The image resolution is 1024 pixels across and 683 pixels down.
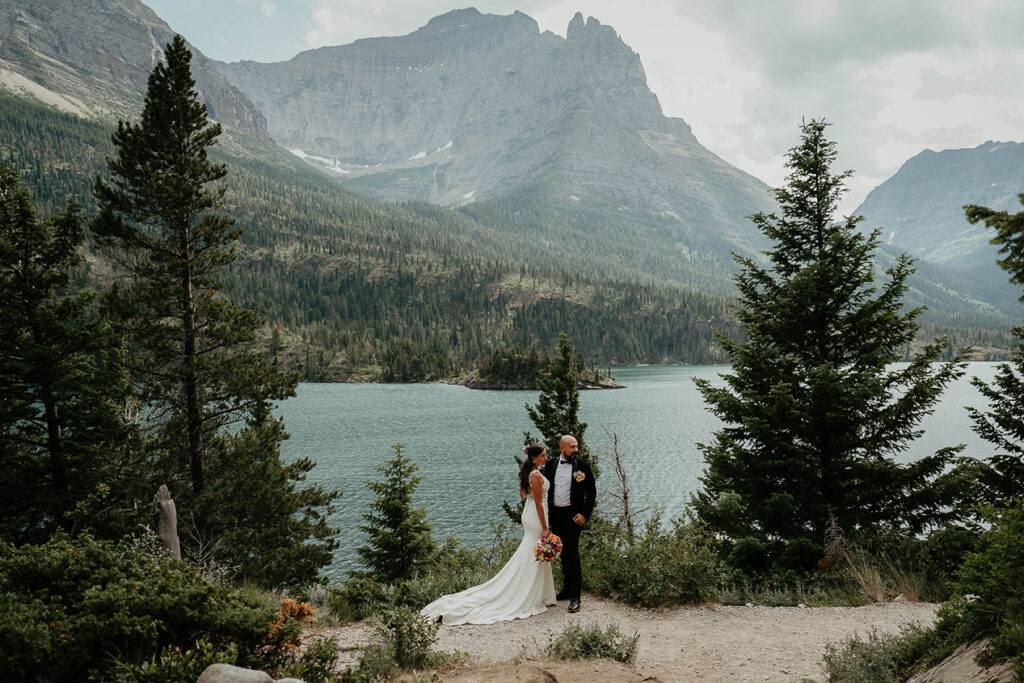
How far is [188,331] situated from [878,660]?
18.3 meters

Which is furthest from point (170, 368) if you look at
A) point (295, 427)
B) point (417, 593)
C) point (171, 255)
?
point (295, 427)

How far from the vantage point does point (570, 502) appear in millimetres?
9031

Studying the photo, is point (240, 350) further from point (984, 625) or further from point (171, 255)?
point (984, 625)

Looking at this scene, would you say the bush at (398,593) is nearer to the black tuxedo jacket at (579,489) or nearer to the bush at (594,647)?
the black tuxedo jacket at (579,489)

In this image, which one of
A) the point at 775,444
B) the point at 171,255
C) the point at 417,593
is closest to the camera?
the point at 417,593

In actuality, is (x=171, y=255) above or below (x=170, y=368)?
above

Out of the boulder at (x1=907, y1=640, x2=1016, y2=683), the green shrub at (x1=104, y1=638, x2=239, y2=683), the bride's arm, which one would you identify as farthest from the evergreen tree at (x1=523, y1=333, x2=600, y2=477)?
the green shrub at (x1=104, y1=638, x2=239, y2=683)

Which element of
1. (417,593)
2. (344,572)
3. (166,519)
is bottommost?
(344,572)

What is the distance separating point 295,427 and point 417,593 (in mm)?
58332

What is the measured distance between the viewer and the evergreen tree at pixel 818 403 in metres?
11.8

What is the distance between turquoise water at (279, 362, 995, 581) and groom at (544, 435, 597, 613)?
13115 mm

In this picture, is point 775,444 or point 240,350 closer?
point 775,444

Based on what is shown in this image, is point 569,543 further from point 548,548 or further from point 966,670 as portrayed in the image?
point 966,670

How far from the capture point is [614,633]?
678cm
